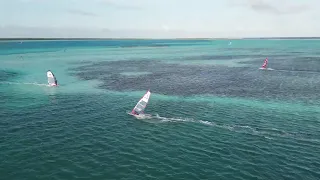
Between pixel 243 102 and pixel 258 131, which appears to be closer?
pixel 258 131

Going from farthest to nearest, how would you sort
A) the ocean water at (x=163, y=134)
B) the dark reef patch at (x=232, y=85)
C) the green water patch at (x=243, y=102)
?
the dark reef patch at (x=232, y=85)
the green water patch at (x=243, y=102)
the ocean water at (x=163, y=134)

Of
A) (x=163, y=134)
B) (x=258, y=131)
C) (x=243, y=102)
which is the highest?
(x=243, y=102)

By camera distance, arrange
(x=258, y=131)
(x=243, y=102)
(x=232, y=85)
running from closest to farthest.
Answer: (x=258, y=131) < (x=243, y=102) < (x=232, y=85)

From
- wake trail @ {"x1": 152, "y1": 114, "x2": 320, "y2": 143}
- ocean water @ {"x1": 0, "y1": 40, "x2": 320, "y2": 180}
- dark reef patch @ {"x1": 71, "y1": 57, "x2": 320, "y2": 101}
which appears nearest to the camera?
ocean water @ {"x1": 0, "y1": 40, "x2": 320, "y2": 180}

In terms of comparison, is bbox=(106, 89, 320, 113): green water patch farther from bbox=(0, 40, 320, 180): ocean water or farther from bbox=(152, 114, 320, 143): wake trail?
bbox=(152, 114, 320, 143): wake trail

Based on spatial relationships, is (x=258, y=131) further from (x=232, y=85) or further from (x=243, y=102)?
(x=232, y=85)

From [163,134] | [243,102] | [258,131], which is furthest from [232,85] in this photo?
[163,134]

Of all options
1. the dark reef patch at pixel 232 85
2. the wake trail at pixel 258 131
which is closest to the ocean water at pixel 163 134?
the wake trail at pixel 258 131

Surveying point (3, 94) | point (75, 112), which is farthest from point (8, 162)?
point (3, 94)

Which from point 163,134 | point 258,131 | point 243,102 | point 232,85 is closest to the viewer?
point 163,134

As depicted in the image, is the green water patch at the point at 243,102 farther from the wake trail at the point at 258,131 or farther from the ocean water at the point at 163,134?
the wake trail at the point at 258,131

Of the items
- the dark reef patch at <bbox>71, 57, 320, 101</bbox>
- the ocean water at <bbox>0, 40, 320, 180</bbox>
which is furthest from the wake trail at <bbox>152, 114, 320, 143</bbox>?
the dark reef patch at <bbox>71, 57, 320, 101</bbox>
